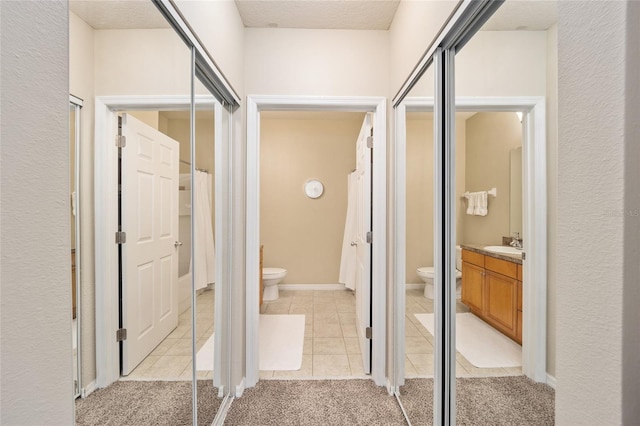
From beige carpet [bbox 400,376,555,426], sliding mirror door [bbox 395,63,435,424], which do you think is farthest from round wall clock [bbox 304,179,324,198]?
beige carpet [bbox 400,376,555,426]

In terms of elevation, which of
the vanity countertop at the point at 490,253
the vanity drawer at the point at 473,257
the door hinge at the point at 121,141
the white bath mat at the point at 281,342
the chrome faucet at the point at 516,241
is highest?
the door hinge at the point at 121,141

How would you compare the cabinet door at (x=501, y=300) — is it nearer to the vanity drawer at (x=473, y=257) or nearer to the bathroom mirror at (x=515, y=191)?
the vanity drawer at (x=473, y=257)

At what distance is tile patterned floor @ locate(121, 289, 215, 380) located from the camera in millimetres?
1115

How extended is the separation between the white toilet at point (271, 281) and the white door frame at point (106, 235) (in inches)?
129

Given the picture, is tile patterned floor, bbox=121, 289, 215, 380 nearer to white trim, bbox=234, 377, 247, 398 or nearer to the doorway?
white trim, bbox=234, 377, 247, 398

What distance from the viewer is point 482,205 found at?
1.12 m

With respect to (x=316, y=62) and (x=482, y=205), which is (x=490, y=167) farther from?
(x=316, y=62)

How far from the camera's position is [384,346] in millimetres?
2221

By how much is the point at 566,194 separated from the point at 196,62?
5.24 ft

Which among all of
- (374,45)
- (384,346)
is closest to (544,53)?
(374,45)

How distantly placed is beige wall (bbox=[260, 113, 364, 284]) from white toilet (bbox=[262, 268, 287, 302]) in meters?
0.50

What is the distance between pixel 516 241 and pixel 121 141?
3.84 ft

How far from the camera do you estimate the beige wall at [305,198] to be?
4.80 m

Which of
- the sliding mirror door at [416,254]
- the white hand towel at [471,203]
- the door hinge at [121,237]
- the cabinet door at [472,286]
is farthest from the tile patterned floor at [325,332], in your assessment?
the door hinge at [121,237]
